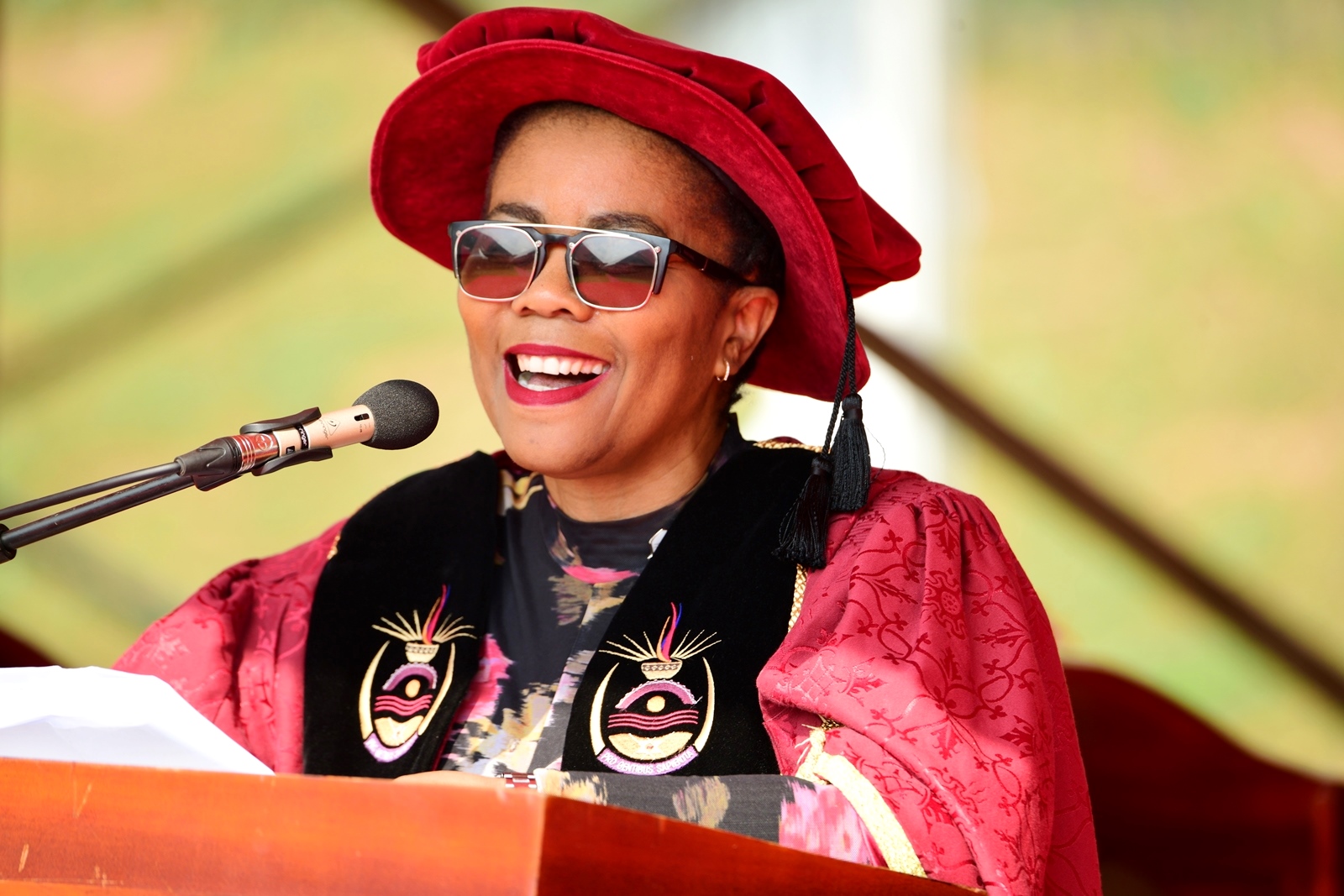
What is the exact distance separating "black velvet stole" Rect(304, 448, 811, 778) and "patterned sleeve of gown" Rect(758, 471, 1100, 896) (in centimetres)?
10

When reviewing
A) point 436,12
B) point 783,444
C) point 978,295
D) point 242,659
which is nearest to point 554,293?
point 783,444

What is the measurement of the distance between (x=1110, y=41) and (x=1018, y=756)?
2.48m

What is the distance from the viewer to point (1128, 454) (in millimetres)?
3572

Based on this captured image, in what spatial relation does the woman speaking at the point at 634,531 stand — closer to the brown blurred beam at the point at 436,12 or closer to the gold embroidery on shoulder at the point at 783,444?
the gold embroidery on shoulder at the point at 783,444

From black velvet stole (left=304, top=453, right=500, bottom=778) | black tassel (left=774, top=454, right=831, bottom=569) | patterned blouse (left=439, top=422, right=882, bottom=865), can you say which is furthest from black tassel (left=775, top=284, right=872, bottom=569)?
black velvet stole (left=304, top=453, right=500, bottom=778)

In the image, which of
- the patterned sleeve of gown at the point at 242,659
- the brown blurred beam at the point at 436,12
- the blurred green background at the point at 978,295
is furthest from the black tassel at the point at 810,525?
the brown blurred beam at the point at 436,12

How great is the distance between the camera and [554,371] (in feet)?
6.73

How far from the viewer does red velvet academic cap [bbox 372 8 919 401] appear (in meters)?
1.97

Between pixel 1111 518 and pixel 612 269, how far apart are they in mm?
2009

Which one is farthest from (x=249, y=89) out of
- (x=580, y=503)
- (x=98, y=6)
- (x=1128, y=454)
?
(x=1128, y=454)

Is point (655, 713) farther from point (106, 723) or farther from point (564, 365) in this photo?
point (106, 723)

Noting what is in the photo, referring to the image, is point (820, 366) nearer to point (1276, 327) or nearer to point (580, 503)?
point (580, 503)

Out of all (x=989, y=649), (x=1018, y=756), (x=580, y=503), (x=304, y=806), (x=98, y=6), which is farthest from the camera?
(x=98, y=6)

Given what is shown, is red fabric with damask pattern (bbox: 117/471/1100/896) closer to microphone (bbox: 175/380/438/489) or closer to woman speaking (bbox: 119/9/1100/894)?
woman speaking (bbox: 119/9/1100/894)
